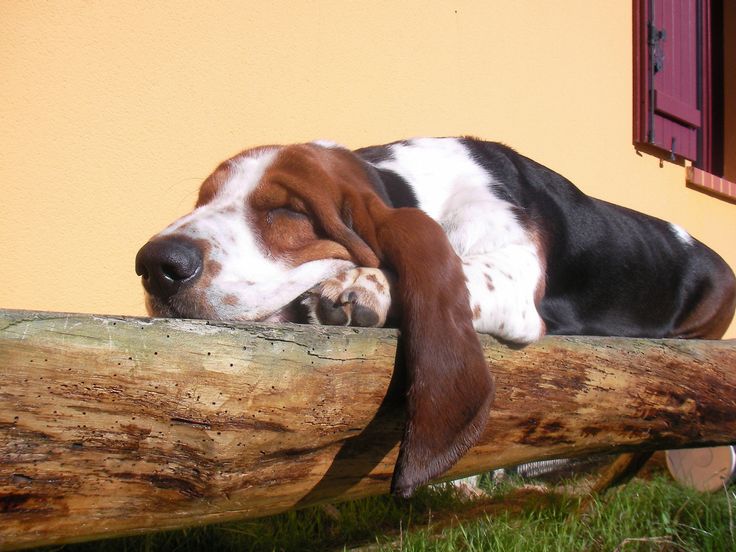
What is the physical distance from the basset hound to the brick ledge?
234 centimetres

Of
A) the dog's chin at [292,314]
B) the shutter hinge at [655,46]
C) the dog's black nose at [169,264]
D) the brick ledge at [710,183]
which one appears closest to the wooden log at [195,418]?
the dog's chin at [292,314]

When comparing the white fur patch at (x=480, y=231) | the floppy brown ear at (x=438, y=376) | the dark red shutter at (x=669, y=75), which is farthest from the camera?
the dark red shutter at (x=669, y=75)

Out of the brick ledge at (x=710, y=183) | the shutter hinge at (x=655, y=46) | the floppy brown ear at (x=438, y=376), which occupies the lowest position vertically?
the brick ledge at (x=710, y=183)

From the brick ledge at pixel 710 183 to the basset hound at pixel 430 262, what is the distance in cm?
234

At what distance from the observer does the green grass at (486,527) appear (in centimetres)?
228

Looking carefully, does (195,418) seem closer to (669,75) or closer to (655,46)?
(655,46)

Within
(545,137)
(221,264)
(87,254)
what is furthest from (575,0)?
(221,264)

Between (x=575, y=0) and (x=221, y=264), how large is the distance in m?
3.62

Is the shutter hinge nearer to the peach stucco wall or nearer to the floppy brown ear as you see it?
the peach stucco wall

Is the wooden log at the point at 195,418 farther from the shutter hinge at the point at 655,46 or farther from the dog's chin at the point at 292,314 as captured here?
the shutter hinge at the point at 655,46

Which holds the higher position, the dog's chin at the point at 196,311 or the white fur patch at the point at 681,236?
the dog's chin at the point at 196,311

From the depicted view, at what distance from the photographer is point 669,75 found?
5461 mm

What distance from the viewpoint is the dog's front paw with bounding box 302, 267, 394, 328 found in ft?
5.33

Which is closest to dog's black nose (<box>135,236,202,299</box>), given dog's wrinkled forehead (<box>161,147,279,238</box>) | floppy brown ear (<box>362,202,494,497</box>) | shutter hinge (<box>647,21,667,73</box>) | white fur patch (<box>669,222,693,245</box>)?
dog's wrinkled forehead (<box>161,147,279,238</box>)
